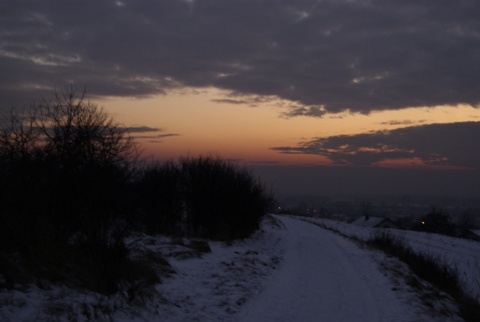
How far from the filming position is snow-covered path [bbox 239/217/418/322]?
959 centimetres

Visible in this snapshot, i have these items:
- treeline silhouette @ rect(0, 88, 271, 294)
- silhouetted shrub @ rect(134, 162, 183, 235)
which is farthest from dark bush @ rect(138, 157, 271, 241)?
treeline silhouette @ rect(0, 88, 271, 294)

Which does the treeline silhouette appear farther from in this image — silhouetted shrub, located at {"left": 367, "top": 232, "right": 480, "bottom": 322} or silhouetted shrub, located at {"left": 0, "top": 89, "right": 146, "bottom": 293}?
silhouetted shrub, located at {"left": 367, "top": 232, "right": 480, "bottom": 322}

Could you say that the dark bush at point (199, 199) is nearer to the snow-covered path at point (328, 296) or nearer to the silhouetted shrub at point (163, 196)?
the silhouetted shrub at point (163, 196)

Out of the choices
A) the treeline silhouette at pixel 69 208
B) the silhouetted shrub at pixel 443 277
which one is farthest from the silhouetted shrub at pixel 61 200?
the silhouetted shrub at pixel 443 277

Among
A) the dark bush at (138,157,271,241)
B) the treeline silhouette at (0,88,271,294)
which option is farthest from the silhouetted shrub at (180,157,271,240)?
the treeline silhouette at (0,88,271,294)

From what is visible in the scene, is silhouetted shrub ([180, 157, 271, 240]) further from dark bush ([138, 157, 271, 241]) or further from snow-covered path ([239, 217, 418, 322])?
snow-covered path ([239, 217, 418, 322])

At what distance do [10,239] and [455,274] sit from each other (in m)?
13.4

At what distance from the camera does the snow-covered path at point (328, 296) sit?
9.59m

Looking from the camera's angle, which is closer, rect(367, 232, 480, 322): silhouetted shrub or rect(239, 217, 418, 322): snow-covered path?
rect(239, 217, 418, 322): snow-covered path

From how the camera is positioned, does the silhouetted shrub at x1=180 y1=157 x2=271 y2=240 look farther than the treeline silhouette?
Yes

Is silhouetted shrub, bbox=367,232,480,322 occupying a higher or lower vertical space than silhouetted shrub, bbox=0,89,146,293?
lower

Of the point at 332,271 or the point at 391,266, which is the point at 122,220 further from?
the point at 391,266

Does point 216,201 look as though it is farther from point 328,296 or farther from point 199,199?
point 328,296

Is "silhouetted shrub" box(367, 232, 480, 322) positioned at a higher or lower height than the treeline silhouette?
lower
